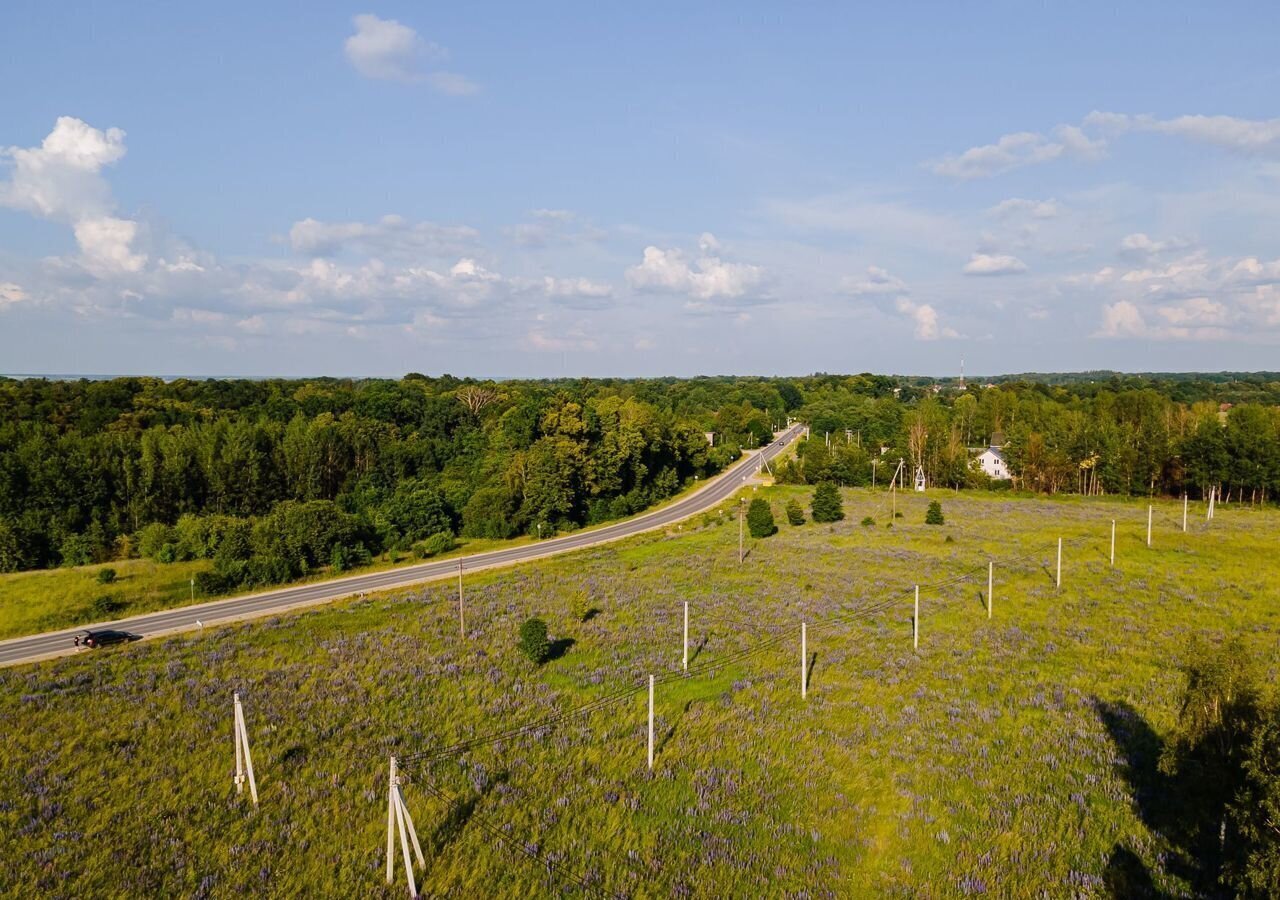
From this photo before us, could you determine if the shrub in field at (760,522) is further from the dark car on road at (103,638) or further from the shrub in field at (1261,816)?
the shrub in field at (1261,816)

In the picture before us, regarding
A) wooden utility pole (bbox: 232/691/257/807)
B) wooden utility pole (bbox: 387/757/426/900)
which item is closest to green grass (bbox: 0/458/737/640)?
wooden utility pole (bbox: 232/691/257/807)

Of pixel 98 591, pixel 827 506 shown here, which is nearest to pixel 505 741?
pixel 98 591

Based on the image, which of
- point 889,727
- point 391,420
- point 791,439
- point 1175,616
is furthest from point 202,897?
point 791,439

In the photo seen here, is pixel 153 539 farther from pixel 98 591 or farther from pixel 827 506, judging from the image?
pixel 827 506

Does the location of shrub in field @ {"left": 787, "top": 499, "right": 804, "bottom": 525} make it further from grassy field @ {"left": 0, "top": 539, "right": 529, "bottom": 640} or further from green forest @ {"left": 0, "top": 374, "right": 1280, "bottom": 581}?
grassy field @ {"left": 0, "top": 539, "right": 529, "bottom": 640}

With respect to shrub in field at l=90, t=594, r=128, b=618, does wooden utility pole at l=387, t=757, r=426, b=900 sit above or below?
above

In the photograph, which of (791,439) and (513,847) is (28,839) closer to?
(513,847)
